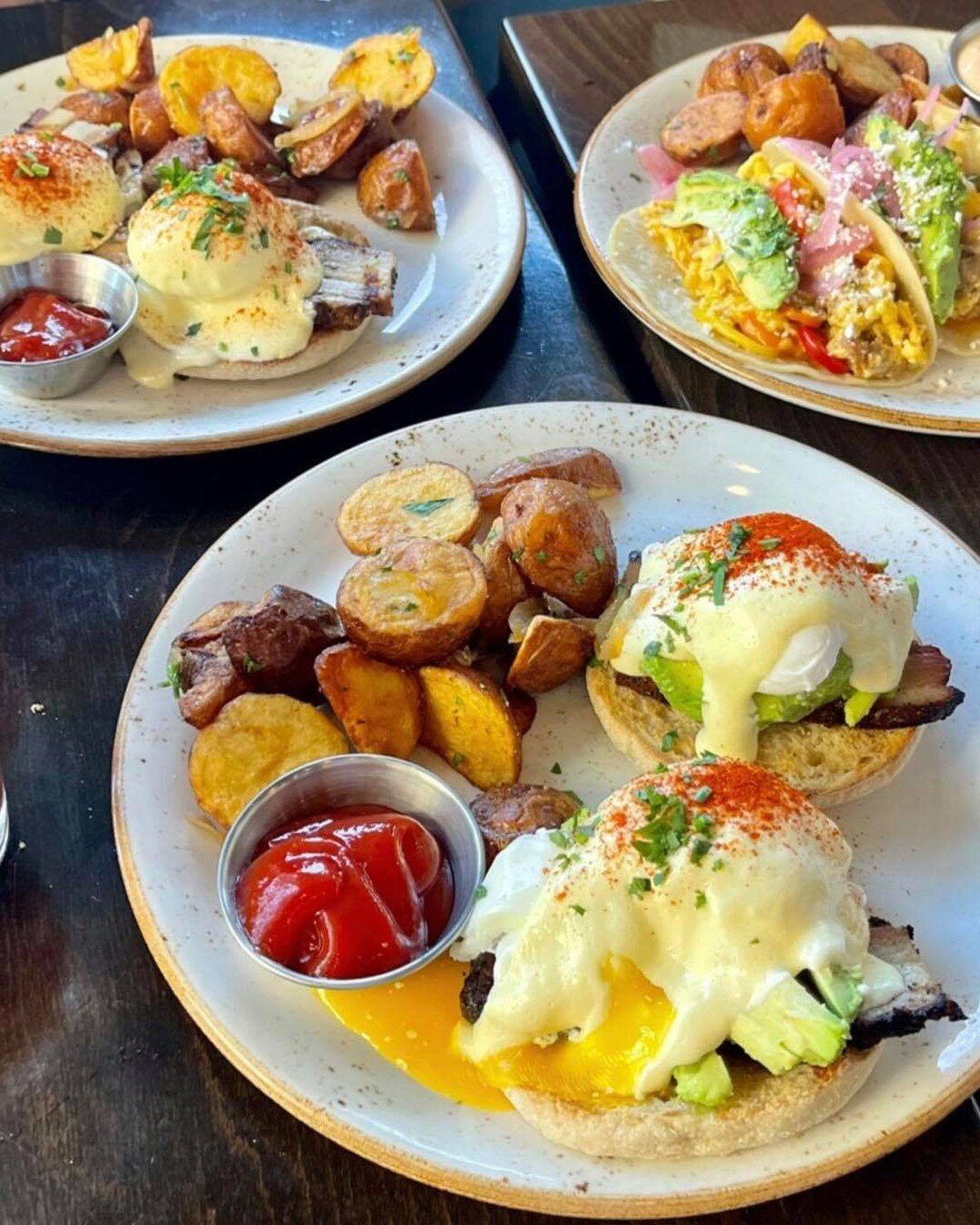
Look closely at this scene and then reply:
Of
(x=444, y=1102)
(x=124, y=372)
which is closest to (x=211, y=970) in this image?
(x=444, y=1102)

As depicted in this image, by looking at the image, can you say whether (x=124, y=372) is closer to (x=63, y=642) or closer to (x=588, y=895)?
(x=63, y=642)

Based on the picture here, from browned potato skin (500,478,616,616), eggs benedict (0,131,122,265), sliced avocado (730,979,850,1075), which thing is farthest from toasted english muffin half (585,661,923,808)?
eggs benedict (0,131,122,265)

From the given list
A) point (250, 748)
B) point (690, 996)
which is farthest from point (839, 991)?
point (250, 748)

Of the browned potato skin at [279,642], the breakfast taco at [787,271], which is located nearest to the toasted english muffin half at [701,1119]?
the browned potato skin at [279,642]

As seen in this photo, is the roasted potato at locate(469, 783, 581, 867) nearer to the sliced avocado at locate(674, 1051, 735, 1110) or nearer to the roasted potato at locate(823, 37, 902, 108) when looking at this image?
the sliced avocado at locate(674, 1051, 735, 1110)

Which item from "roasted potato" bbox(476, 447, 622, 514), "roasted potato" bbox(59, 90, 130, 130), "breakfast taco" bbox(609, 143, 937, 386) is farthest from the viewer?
"roasted potato" bbox(59, 90, 130, 130)
